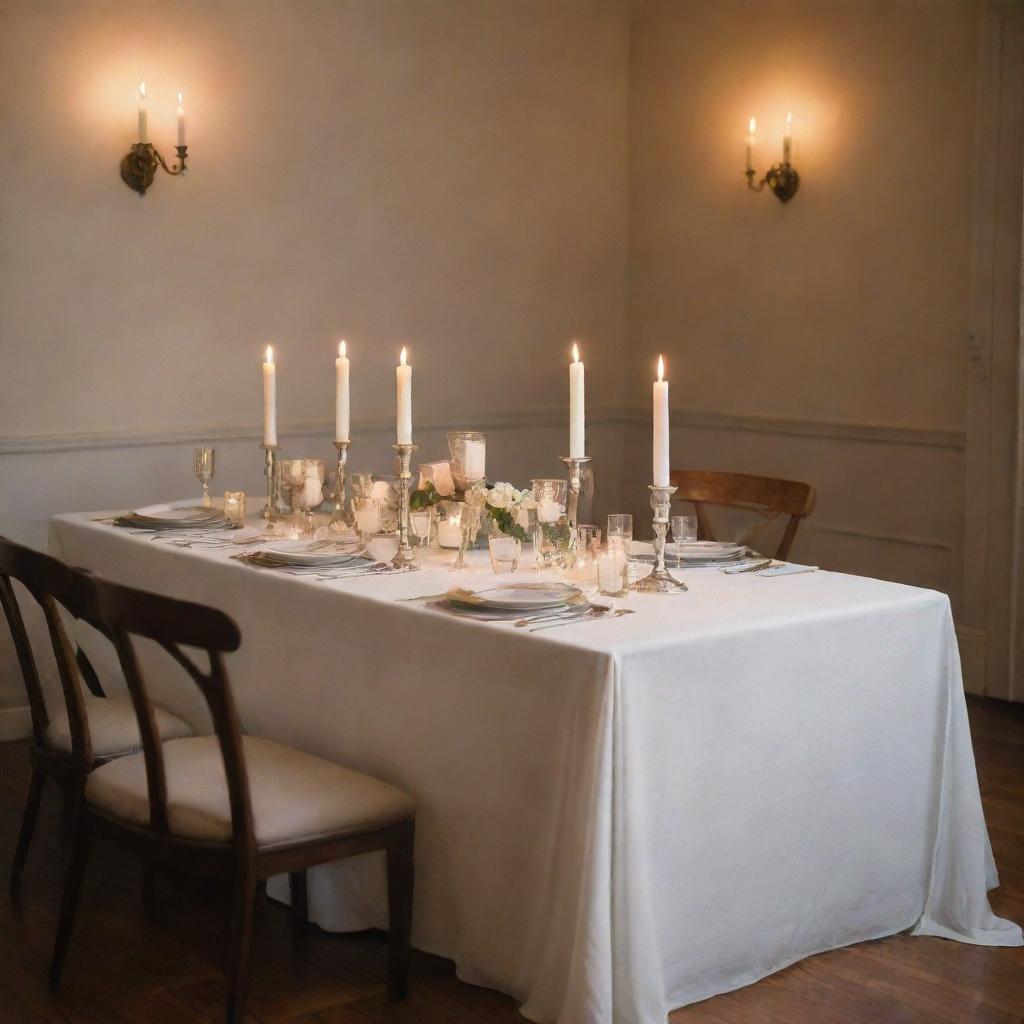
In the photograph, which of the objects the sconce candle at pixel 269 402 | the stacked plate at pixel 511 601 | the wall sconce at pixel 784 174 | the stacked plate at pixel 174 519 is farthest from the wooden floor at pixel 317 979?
the wall sconce at pixel 784 174

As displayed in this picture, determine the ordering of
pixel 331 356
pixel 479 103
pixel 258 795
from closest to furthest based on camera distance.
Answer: pixel 258 795
pixel 331 356
pixel 479 103

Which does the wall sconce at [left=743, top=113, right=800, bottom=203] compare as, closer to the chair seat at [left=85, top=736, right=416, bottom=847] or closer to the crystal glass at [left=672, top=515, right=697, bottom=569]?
the crystal glass at [left=672, top=515, right=697, bottom=569]

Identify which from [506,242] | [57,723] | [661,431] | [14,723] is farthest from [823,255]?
Result: [57,723]

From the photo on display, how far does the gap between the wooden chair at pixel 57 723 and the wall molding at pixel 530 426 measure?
55.5 inches

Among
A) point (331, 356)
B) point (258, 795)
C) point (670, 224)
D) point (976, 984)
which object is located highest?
point (670, 224)

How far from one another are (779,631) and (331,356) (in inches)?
117

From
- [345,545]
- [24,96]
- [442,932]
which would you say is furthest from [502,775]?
[24,96]

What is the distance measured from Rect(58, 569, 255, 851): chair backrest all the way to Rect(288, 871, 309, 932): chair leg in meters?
0.50

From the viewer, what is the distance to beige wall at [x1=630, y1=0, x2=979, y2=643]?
16.4 ft

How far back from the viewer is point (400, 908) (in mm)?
2650

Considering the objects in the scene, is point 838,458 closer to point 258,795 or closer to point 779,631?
point 779,631

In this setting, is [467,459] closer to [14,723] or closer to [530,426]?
[14,723]

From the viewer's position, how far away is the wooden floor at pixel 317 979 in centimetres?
264

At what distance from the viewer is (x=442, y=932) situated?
2.78 meters
